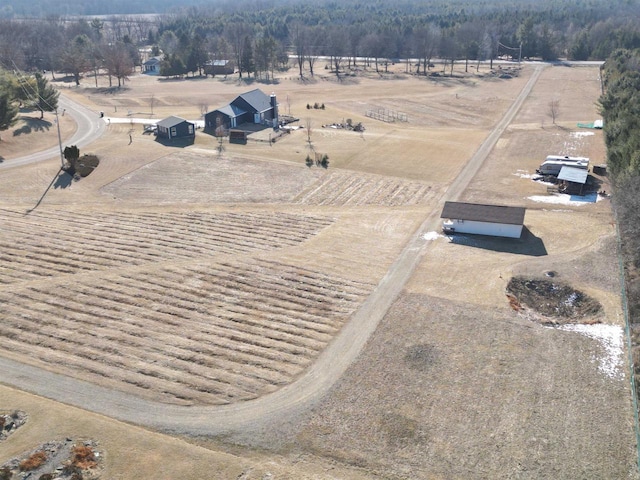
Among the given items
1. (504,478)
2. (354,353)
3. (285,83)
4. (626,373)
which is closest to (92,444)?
(354,353)

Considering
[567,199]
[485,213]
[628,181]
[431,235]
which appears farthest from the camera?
[567,199]

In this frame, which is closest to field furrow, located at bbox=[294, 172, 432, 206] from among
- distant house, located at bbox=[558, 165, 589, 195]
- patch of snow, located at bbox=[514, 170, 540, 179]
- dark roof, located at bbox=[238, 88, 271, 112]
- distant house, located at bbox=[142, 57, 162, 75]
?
patch of snow, located at bbox=[514, 170, 540, 179]

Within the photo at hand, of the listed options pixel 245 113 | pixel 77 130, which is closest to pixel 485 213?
pixel 245 113

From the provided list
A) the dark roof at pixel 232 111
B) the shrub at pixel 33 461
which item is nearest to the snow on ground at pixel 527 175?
the dark roof at pixel 232 111

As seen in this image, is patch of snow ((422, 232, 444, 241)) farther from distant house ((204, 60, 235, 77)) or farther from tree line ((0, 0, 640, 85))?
distant house ((204, 60, 235, 77))

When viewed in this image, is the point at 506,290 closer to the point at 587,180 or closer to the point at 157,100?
the point at 587,180

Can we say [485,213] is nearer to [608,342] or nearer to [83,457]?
[608,342]
